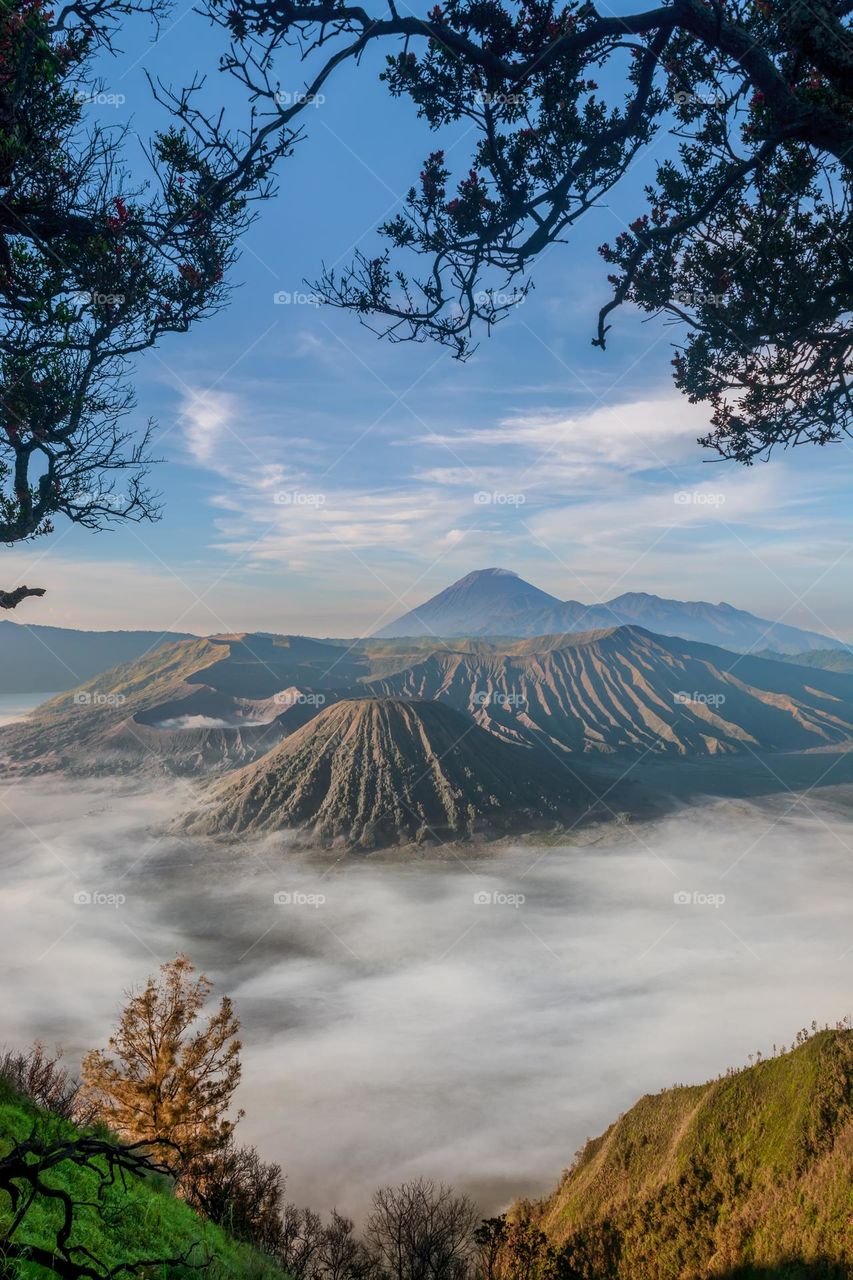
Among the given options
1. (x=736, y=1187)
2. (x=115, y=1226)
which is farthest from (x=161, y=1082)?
(x=115, y=1226)

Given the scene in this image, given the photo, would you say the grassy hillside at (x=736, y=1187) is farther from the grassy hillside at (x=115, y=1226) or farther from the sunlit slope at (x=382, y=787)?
the sunlit slope at (x=382, y=787)

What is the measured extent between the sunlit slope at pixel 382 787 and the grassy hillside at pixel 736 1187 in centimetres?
9721

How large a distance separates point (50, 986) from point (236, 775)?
176 feet

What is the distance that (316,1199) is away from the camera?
159 feet

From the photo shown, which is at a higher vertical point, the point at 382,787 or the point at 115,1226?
the point at 115,1226

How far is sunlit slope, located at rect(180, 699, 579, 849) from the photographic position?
119688mm

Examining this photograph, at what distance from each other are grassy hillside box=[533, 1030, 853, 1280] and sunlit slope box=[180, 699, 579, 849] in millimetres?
97210

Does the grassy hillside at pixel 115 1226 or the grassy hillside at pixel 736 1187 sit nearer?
the grassy hillside at pixel 115 1226

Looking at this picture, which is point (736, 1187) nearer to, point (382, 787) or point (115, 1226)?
point (115, 1226)

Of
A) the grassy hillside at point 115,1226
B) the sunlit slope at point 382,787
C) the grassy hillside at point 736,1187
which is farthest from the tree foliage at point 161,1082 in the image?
the sunlit slope at point 382,787

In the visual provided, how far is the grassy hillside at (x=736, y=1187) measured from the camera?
1370 cm

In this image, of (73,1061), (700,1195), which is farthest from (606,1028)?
(700,1195)

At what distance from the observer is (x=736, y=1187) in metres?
17.5

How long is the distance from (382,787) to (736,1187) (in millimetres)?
104070
